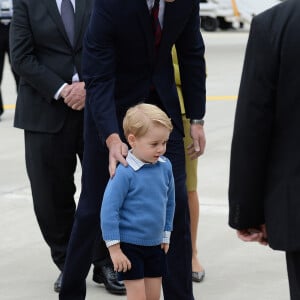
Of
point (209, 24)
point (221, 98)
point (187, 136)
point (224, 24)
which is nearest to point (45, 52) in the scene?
point (187, 136)

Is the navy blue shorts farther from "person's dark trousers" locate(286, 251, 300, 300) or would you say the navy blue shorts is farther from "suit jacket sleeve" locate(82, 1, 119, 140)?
"person's dark trousers" locate(286, 251, 300, 300)

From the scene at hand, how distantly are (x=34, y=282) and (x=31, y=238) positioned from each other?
952 mm

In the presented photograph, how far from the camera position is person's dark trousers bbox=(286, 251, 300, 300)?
322cm

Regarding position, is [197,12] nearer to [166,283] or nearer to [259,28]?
[166,283]

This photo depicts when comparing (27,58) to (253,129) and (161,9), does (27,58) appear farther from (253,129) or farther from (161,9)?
(253,129)

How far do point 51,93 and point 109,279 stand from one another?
3.36 feet

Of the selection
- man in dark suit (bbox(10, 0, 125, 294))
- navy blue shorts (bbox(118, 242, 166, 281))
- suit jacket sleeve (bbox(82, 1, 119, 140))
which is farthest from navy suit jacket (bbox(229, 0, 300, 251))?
man in dark suit (bbox(10, 0, 125, 294))

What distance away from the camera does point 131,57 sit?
4438 millimetres

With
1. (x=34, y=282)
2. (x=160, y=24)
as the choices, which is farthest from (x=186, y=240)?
(x=34, y=282)

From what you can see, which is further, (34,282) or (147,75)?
(34,282)

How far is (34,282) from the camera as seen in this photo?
18.7ft

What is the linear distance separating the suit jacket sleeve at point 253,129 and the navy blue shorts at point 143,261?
951 mm

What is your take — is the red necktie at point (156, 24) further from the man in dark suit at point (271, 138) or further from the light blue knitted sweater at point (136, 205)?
the man in dark suit at point (271, 138)

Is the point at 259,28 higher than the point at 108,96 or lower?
higher
